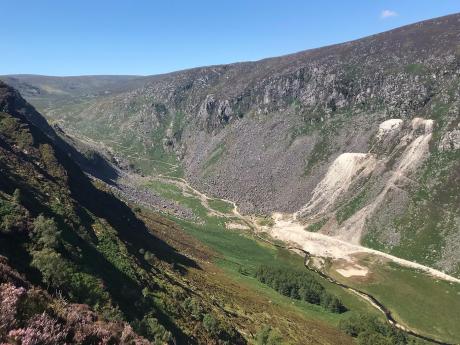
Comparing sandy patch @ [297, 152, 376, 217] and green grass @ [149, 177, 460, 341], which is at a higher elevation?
sandy patch @ [297, 152, 376, 217]

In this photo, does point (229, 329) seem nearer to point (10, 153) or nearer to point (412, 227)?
point (10, 153)

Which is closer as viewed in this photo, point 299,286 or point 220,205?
point 299,286

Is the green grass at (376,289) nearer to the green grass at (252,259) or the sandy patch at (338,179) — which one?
the green grass at (252,259)

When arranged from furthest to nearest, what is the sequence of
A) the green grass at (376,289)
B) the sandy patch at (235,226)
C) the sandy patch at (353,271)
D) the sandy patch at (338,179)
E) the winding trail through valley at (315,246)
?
the sandy patch at (338,179) < the sandy patch at (235,226) < the sandy patch at (353,271) < the winding trail through valley at (315,246) < the green grass at (376,289)

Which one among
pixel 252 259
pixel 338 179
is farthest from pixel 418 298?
pixel 338 179

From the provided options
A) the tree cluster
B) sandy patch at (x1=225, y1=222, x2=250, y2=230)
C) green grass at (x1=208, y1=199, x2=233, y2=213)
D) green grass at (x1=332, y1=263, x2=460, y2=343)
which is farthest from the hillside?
green grass at (x1=208, y1=199, x2=233, y2=213)

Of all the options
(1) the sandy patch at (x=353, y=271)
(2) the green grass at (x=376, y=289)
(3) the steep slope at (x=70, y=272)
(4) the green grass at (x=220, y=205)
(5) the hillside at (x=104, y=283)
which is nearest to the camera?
(3) the steep slope at (x=70, y=272)

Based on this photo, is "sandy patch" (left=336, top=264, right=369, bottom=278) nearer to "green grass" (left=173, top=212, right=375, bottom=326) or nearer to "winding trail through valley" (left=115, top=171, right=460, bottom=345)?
"winding trail through valley" (left=115, top=171, right=460, bottom=345)

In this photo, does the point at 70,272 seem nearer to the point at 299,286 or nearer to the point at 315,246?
the point at 299,286

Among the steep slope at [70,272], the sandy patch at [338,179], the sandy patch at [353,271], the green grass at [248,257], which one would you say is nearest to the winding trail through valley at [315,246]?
→ the green grass at [248,257]

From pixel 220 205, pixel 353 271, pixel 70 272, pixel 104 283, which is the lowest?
pixel 220 205
